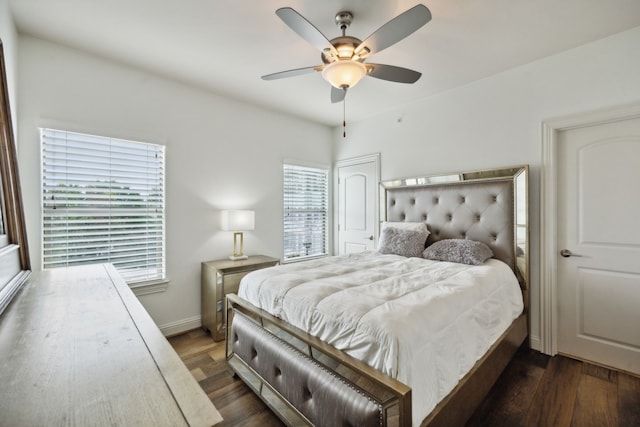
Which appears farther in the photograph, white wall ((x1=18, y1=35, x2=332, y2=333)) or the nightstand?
the nightstand

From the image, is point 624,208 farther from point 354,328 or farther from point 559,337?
point 354,328

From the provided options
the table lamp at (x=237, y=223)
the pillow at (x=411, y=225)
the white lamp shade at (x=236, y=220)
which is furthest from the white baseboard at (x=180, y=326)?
the pillow at (x=411, y=225)

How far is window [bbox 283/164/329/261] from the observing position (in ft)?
13.4

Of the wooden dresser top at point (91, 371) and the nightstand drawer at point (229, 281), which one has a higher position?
the wooden dresser top at point (91, 371)

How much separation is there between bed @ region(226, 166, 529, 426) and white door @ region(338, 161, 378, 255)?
1270 millimetres

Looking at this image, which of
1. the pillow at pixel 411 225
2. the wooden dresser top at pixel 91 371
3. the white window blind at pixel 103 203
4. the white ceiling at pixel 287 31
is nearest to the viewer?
the wooden dresser top at pixel 91 371

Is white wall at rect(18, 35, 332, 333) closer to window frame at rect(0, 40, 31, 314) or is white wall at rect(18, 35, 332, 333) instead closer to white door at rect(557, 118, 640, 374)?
window frame at rect(0, 40, 31, 314)

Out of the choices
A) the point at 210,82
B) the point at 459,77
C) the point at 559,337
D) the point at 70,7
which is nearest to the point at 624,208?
the point at 559,337

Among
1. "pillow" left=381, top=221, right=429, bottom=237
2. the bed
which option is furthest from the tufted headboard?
"pillow" left=381, top=221, right=429, bottom=237

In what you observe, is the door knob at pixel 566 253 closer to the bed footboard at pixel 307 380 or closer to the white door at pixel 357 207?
the white door at pixel 357 207

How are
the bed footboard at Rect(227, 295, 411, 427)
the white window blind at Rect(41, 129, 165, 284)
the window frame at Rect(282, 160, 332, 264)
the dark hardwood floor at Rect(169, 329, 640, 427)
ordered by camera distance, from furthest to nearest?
the window frame at Rect(282, 160, 332, 264) < the white window blind at Rect(41, 129, 165, 284) < the dark hardwood floor at Rect(169, 329, 640, 427) < the bed footboard at Rect(227, 295, 411, 427)

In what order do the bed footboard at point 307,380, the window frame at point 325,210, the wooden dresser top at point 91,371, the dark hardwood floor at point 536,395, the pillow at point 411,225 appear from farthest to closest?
the window frame at point 325,210
the pillow at point 411,225
the dark hardwood floor at point 536,395
the bed footboard at point 307,380
the wooden dresser top at point 91,371

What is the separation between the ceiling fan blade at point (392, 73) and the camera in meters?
1.98

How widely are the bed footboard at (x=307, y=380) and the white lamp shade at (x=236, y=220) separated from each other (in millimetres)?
1136
